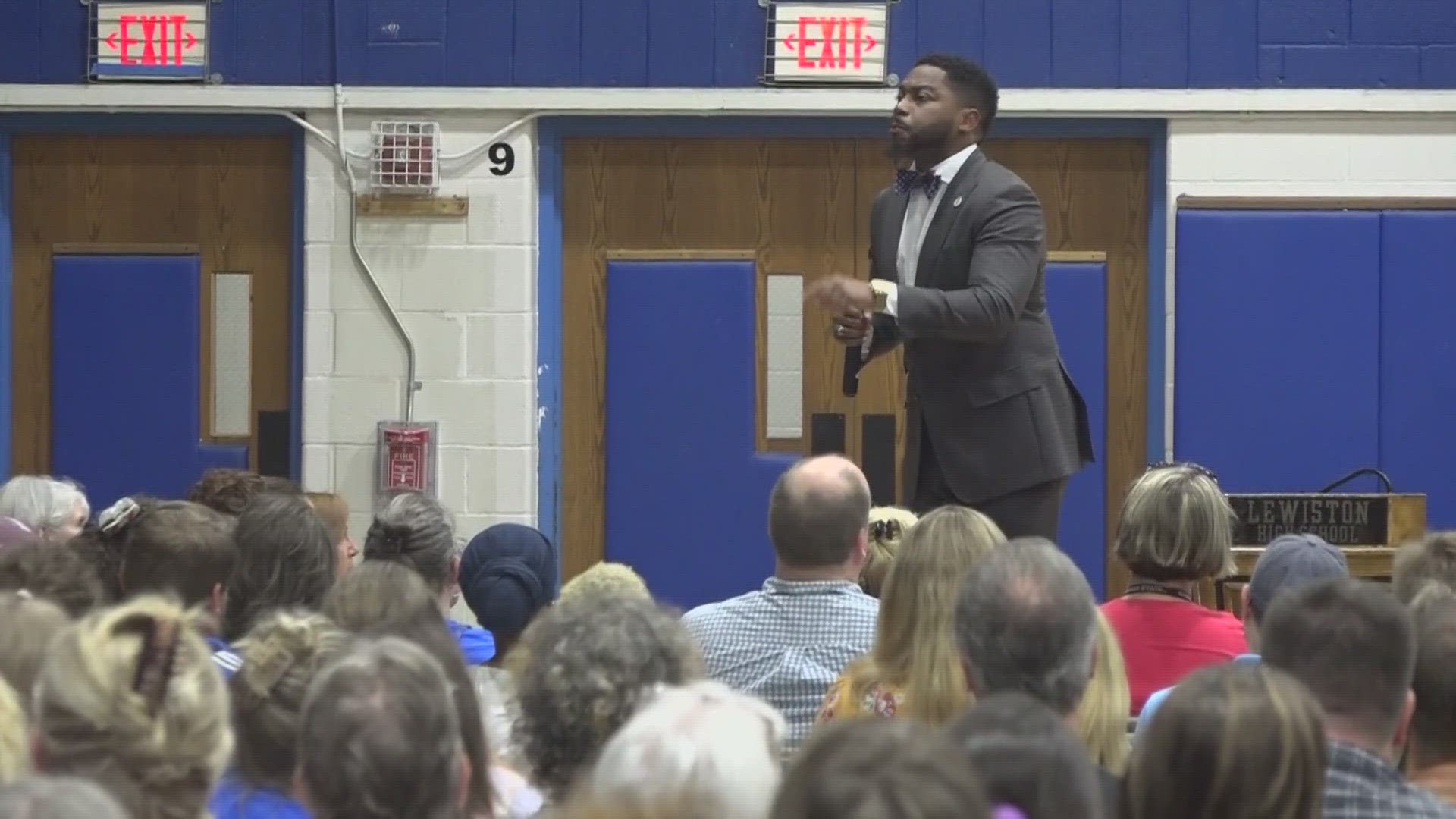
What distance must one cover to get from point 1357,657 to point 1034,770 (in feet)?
2.15

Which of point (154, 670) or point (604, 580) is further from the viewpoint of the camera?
point (604, 580)

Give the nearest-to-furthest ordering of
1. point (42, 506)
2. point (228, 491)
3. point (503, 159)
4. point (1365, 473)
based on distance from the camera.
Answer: point (42, 506), point (228, 491), point (1365, 473), point (503, 159)

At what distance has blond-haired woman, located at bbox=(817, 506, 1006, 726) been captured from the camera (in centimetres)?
243

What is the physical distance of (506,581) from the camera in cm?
323

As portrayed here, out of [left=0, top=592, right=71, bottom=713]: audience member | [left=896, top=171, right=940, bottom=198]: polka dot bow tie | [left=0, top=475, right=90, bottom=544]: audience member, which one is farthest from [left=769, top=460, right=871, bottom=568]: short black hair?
[left=0, top=475, right=90, bottom=544]: audience member

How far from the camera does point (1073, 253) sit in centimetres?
557

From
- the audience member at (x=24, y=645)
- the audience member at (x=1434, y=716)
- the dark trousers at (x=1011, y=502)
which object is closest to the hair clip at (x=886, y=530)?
the dark trousers at (x=1011, y=502)

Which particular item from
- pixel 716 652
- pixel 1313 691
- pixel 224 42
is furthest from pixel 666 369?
pixel 1313 691

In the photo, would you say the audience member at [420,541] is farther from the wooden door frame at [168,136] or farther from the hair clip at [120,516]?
the wooden door frame at [168,136]

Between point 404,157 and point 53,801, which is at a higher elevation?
point 404,157

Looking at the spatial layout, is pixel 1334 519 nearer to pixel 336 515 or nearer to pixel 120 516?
pixel 336 515

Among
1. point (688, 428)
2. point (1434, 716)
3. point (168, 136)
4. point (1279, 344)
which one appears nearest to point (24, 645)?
point (1434, 716)

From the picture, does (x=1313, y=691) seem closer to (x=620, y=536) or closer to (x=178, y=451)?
(x=620, y=536)

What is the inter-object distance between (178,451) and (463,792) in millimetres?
4071
